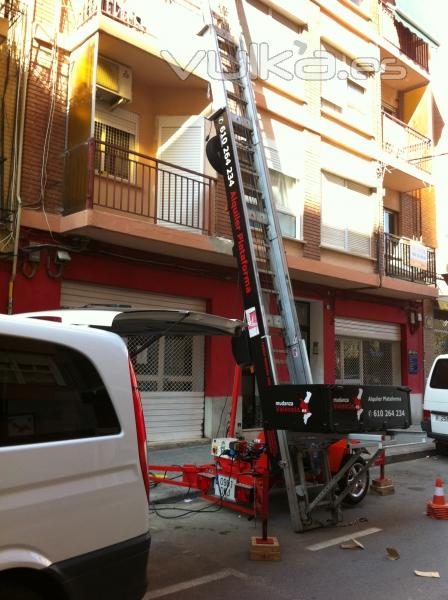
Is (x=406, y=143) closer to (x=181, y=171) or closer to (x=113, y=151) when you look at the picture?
(x=181, y=171)

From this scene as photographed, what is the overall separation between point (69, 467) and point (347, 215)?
1233 cm

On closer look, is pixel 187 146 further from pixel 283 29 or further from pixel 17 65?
pixel 283 29

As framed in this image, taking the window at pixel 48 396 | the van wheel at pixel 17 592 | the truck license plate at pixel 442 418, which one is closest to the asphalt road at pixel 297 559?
the van wheel at pixel 17 592

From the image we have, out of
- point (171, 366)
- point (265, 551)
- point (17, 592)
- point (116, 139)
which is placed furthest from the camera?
point (171, 366)

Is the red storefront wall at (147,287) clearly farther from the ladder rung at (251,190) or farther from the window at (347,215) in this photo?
the ladder rung at (251,190)

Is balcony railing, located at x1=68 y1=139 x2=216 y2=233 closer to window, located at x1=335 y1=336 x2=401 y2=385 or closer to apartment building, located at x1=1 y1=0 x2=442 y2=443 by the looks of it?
apartment building, located at x1=1 y1=0 x2=442 y2=443

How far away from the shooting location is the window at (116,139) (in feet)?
32.4

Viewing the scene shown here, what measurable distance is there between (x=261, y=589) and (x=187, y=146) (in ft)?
27.9

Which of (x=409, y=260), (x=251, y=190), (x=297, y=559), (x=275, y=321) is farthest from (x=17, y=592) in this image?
(x=409, y=260)

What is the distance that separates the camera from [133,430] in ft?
9.98

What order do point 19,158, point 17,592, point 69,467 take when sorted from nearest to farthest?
point 17,592, point 69,467, point 19,158

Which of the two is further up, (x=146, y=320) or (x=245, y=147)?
(x=245, y=147)

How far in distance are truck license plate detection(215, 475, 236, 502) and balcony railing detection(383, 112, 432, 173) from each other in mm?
11939

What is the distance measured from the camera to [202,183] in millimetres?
10625
